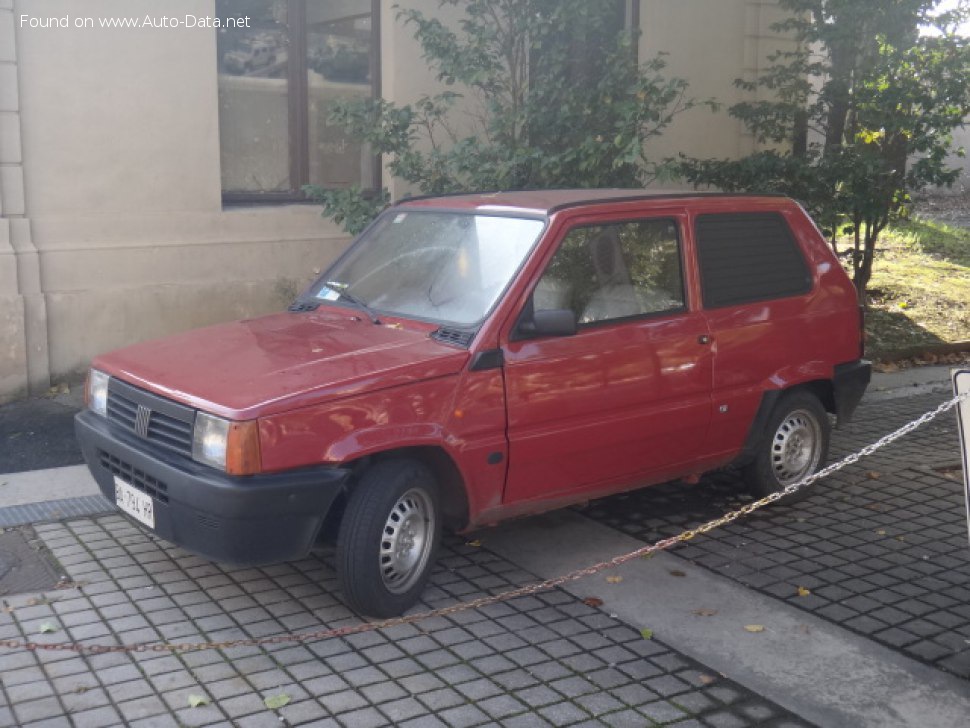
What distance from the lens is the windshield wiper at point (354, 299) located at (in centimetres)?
588

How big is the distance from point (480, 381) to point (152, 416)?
1462 millimetres

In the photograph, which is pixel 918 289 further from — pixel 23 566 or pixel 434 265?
pixel 23 566

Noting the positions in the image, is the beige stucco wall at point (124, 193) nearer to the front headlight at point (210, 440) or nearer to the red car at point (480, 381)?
the red car at point (480, 381)

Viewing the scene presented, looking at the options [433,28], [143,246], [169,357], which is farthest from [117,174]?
[169,357]

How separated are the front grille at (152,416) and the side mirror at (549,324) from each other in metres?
1.58

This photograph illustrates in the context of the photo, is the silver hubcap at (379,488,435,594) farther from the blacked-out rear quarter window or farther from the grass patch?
the grass patch

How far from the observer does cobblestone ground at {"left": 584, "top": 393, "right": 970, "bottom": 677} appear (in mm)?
5273

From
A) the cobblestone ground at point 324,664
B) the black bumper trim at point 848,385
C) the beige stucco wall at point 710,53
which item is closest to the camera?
the cobblestone ground at point 324,664

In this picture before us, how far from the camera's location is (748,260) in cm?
663

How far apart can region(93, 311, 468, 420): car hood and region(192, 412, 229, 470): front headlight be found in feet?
0.15

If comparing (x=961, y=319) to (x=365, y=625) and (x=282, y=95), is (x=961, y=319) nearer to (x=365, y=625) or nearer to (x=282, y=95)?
(x=282, y=95)

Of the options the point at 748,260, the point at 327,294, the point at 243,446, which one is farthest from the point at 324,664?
the point at 748,260

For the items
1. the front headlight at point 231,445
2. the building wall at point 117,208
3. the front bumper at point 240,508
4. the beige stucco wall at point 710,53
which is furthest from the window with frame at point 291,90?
the front headlight at point 231,445

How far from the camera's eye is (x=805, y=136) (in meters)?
12.0
